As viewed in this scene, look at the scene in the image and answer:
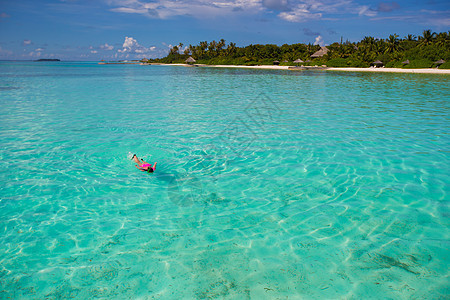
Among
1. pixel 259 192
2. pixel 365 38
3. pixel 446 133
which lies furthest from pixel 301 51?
pixel 259 192

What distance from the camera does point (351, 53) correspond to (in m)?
84.4

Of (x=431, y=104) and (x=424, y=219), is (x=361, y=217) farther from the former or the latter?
(x=431, y=104)

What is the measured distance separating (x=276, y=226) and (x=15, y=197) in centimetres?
629

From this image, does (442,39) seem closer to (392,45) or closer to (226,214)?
(392,45)

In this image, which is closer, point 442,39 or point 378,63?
point 442,39

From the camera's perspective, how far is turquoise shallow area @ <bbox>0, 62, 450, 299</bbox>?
4.30 m

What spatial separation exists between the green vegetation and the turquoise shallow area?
6698cm

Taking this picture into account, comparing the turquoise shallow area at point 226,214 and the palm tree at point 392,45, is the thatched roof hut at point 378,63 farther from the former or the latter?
the turquoise shallow area at point 226,214

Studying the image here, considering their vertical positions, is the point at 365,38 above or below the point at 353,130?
above

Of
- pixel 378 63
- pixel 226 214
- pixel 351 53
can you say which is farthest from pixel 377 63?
pixel 226 214

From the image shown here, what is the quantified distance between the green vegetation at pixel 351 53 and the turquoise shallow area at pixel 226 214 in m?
67.0

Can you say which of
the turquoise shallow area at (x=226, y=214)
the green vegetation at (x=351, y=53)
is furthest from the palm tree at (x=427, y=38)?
the turquoise shallow area at (x=226, y=214)

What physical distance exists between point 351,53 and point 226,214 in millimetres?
92246

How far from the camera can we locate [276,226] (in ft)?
18.7
